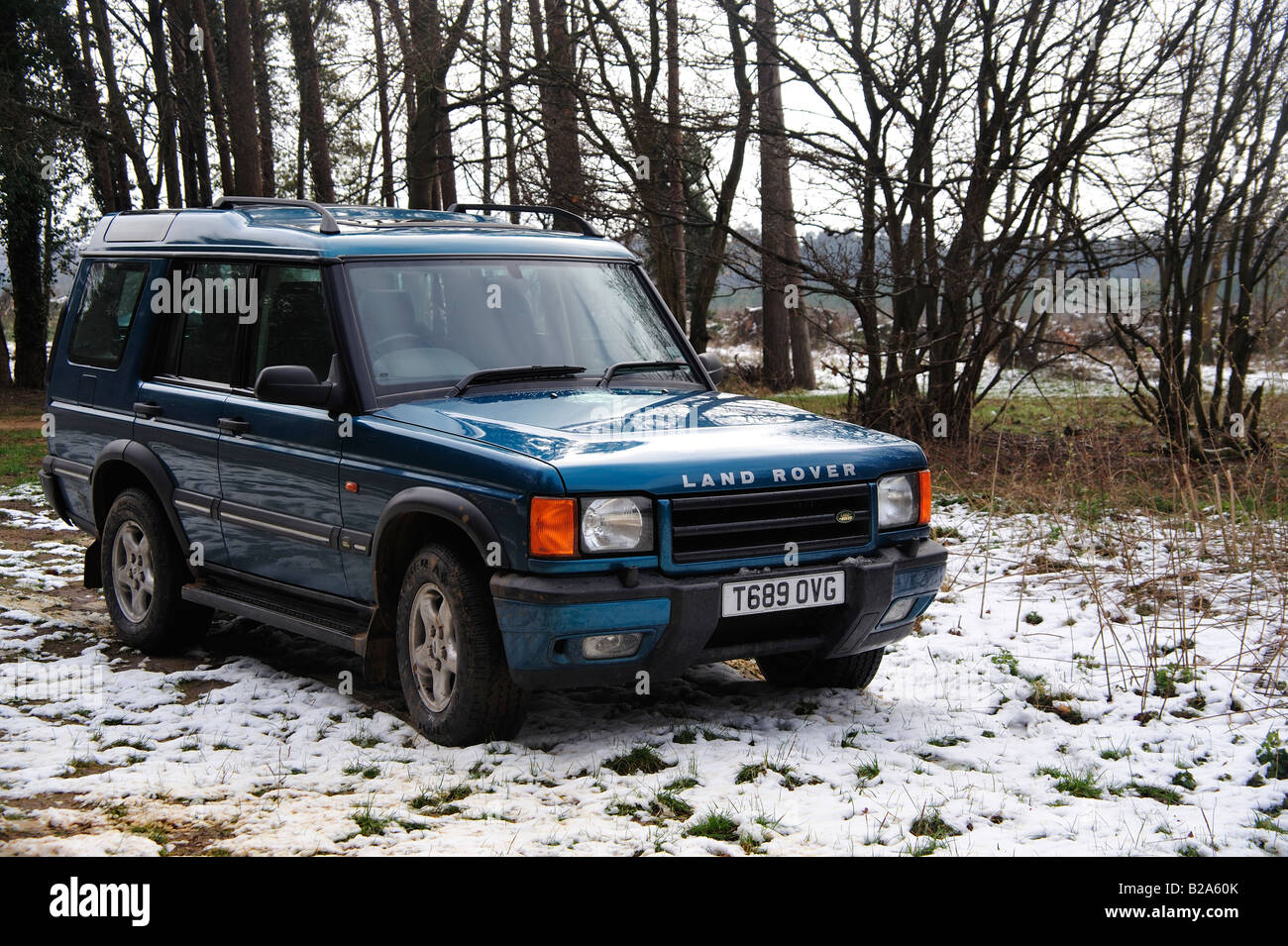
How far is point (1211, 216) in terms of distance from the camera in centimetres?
1161

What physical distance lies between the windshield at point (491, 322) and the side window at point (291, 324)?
0.22 meters

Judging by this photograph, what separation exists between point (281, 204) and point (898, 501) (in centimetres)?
353

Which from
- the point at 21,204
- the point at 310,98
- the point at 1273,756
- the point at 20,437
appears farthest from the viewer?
the point at 310,98

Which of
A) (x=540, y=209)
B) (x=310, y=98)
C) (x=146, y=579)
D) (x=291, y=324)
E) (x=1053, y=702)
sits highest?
(x=310, y=98)

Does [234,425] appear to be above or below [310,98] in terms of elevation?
below

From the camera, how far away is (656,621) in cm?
481

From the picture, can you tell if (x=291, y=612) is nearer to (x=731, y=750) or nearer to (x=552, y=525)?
(x=552, y=525)

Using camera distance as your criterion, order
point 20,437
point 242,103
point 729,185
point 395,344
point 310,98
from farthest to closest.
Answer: point 310,98 → point 20,437 → point 242,103 → point 729,185 → point 395,344

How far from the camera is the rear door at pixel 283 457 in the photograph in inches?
226

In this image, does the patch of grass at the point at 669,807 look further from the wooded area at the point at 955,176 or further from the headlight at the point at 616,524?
the wooded area at the point at 955,176

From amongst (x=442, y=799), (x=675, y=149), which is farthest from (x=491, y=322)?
(x=675, y=149)

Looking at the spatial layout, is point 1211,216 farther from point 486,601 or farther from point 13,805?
point 13,805

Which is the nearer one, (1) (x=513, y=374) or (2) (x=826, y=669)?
(1) (x=513, y=374)
